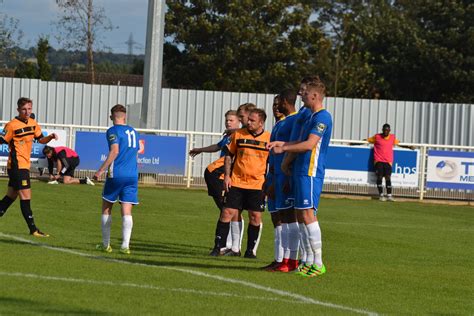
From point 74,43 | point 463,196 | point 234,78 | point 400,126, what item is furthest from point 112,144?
point 234,78

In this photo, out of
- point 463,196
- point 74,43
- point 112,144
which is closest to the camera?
point 112,144

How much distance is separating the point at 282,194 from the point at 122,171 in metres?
2.32

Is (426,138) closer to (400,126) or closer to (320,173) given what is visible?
(400,126)

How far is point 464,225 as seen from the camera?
23.0 metres

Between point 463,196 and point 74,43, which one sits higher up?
point 74,43

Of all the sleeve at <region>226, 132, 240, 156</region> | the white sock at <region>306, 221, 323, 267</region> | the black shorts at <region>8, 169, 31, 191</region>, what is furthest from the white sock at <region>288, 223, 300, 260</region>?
the black shorts at <region>8, 169, 31, 191</region>

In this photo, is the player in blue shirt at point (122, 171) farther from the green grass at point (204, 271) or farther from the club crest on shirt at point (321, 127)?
the club crest on shirt at point (321, 127)

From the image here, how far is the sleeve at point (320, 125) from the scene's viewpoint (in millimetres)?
11133

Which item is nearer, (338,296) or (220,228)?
(338,296)

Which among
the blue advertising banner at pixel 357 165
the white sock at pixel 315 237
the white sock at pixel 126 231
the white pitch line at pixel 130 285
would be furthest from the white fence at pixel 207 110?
the white pitch line at pixel 130 285

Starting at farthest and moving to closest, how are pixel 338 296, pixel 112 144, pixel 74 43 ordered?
pixel 74 43, pixel 112 144, pixel 338 296

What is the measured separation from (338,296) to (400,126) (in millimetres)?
28356

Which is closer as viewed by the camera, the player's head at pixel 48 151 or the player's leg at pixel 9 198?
the player's leg at pixel 9 198

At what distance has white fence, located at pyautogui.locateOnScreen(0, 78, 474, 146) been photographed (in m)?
36.9
